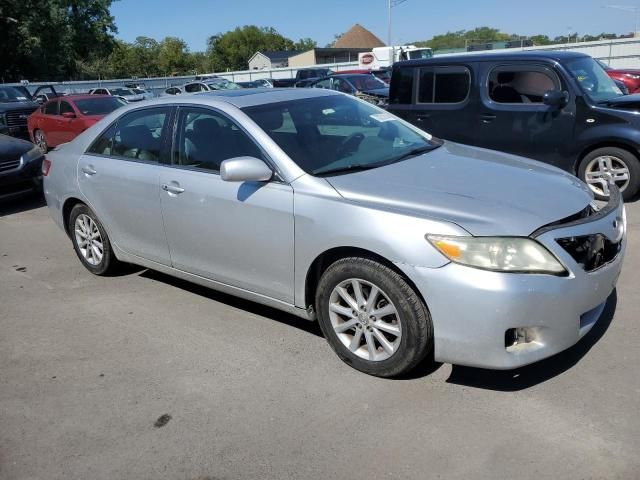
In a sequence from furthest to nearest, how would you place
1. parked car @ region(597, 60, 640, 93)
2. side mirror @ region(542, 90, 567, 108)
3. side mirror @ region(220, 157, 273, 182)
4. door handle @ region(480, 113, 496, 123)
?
parked car @ region(597, 60, 640, 93)
door handle @ region(480, 113, 496, 123)
side mirror @ region(542, 90, 567, 108)
side mirror @ region(220, 157, 273, 182)

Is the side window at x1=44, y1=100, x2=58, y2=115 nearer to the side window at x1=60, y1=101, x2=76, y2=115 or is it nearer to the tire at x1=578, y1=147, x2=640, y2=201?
the side window at x1=60, y1=101, x2=76, y2=115

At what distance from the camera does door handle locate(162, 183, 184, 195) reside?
13.6 ft

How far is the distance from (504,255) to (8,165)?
25.9 ft

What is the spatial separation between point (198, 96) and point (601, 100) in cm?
Result: 508

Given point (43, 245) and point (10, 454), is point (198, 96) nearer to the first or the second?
point (10, 454)

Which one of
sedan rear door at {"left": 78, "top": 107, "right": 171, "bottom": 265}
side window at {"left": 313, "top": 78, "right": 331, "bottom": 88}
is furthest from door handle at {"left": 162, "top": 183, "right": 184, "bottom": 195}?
side window at {"left": 313, "top": 78, "right": 331, "bottom": 88}

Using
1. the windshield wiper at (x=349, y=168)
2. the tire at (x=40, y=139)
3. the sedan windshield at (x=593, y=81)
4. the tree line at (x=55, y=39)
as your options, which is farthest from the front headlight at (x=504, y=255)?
the tree line at (x=55, y=39)

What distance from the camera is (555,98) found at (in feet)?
22.9

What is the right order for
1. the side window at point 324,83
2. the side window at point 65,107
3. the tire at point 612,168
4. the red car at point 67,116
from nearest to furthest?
the tire at point 612,168 < the red car at point 67,116 < the side window at point 65,107 < the side window at point 324,83

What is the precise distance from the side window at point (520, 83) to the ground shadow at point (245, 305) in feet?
15.6

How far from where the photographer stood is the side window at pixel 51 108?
47.9 ft

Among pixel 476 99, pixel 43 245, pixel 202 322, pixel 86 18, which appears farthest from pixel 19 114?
pixel 86 18

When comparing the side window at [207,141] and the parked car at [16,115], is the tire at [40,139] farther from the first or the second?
the side window at [207,141]

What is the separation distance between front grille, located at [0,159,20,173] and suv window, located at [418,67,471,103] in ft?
19.5
